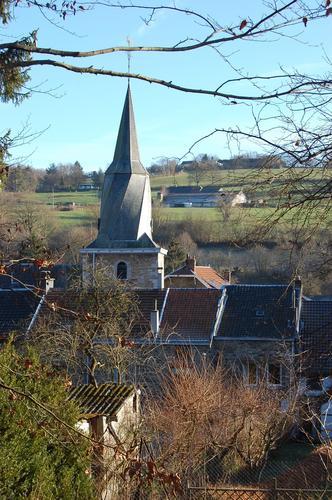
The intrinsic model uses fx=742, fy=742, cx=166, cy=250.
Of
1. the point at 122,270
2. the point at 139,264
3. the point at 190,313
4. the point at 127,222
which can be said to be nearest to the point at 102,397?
the point at 190,313

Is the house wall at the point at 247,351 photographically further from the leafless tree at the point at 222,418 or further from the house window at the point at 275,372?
the leafless tree at the point at 222,418

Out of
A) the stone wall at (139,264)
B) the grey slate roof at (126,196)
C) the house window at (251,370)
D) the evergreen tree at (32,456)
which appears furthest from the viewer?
the grey slate roof at (126,196)

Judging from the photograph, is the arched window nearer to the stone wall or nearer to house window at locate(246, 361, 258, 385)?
the stone wall

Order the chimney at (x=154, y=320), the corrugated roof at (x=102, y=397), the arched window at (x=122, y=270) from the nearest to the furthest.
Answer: the corrugated roof at (x=102, y=397) → the chimney at (x=154, y=320) → the arched window at (x=122, y=270)

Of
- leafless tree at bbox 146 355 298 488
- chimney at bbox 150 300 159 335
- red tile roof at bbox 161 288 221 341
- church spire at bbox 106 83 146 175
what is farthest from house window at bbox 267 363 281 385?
church spire at bbox 106 83 146 175

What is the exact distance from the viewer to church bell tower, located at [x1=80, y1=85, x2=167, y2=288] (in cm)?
2931

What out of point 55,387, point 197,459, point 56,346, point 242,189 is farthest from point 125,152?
point 242,189

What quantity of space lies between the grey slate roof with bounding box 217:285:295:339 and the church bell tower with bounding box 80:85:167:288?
11.1 feet

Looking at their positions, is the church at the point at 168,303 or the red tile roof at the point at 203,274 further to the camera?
the red tile roof at the point at 203,274

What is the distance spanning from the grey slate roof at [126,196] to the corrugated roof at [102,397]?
1732cm

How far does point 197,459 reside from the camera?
11.9m

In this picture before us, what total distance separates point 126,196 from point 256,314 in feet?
27.1

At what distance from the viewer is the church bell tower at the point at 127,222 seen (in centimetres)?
2931

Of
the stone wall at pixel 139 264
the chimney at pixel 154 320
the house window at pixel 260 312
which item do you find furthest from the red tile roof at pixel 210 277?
the chimney at pixel 154 320
